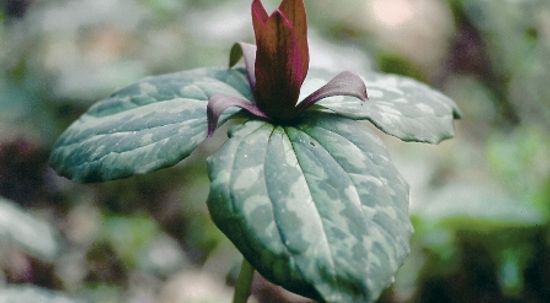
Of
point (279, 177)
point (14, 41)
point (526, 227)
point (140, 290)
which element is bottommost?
point (140, 290)

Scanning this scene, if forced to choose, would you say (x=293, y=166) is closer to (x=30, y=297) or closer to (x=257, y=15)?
(x=257, y=15)

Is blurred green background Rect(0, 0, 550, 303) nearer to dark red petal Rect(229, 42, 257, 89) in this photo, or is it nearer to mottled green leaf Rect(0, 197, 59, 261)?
mottled green leaf Rect(0, 197, 59, 261)

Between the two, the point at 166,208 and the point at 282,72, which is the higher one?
the point at 282,72

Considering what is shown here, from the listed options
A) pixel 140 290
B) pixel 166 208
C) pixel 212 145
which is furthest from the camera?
pixel 212 145

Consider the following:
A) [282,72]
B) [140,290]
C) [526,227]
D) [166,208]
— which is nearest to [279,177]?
[282,72]

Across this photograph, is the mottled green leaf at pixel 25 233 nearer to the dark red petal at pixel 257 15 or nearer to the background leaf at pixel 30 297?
the background leaf at pixel 30 297

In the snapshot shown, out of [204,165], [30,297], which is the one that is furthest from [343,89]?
[204,165]

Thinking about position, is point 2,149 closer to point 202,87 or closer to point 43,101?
point 43,101

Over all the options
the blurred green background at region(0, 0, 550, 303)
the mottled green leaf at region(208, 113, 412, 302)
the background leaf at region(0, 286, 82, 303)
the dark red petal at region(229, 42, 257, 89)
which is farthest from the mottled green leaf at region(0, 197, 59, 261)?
the mottled green leaf at region(208, 113, 412, 302)
